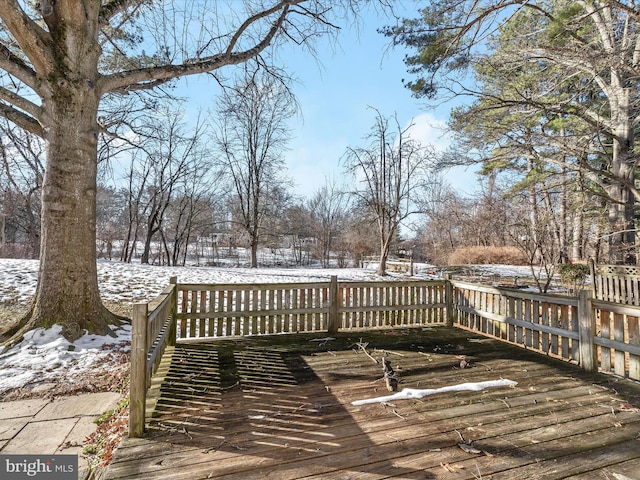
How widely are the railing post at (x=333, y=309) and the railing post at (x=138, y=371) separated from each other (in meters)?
3.19

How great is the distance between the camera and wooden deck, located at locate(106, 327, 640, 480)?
182cm

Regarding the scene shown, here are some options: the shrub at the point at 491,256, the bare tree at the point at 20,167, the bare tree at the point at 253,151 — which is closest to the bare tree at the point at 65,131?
the bare tree at the point at 20,167

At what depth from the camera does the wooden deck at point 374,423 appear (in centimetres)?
182

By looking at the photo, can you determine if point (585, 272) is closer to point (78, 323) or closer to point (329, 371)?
point (329, 371)

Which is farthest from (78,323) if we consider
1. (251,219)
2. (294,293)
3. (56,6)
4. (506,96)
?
(251,219)

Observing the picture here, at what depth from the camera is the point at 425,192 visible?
1659 cm

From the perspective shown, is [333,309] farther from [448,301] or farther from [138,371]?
[138,371]

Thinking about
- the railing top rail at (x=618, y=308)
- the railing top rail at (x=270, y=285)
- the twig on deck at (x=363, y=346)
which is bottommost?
the twig on deck at (x=363, y=346)

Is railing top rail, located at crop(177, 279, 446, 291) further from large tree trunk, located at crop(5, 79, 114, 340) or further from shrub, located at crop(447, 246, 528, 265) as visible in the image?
shrub, located at crop(447, 246, 528, 265)

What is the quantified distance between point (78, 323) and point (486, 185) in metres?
22.5

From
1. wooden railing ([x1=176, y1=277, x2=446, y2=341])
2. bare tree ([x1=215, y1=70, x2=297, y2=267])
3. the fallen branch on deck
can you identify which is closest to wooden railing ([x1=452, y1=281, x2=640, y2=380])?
wooden railing ([x1=176, y1=277, x2=446, y2=341])

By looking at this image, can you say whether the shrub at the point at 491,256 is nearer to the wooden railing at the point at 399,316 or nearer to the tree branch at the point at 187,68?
the wooden railing at the point at 399,316

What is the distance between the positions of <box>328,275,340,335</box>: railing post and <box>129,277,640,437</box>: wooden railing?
0.05 ft

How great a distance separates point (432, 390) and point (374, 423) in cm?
86
